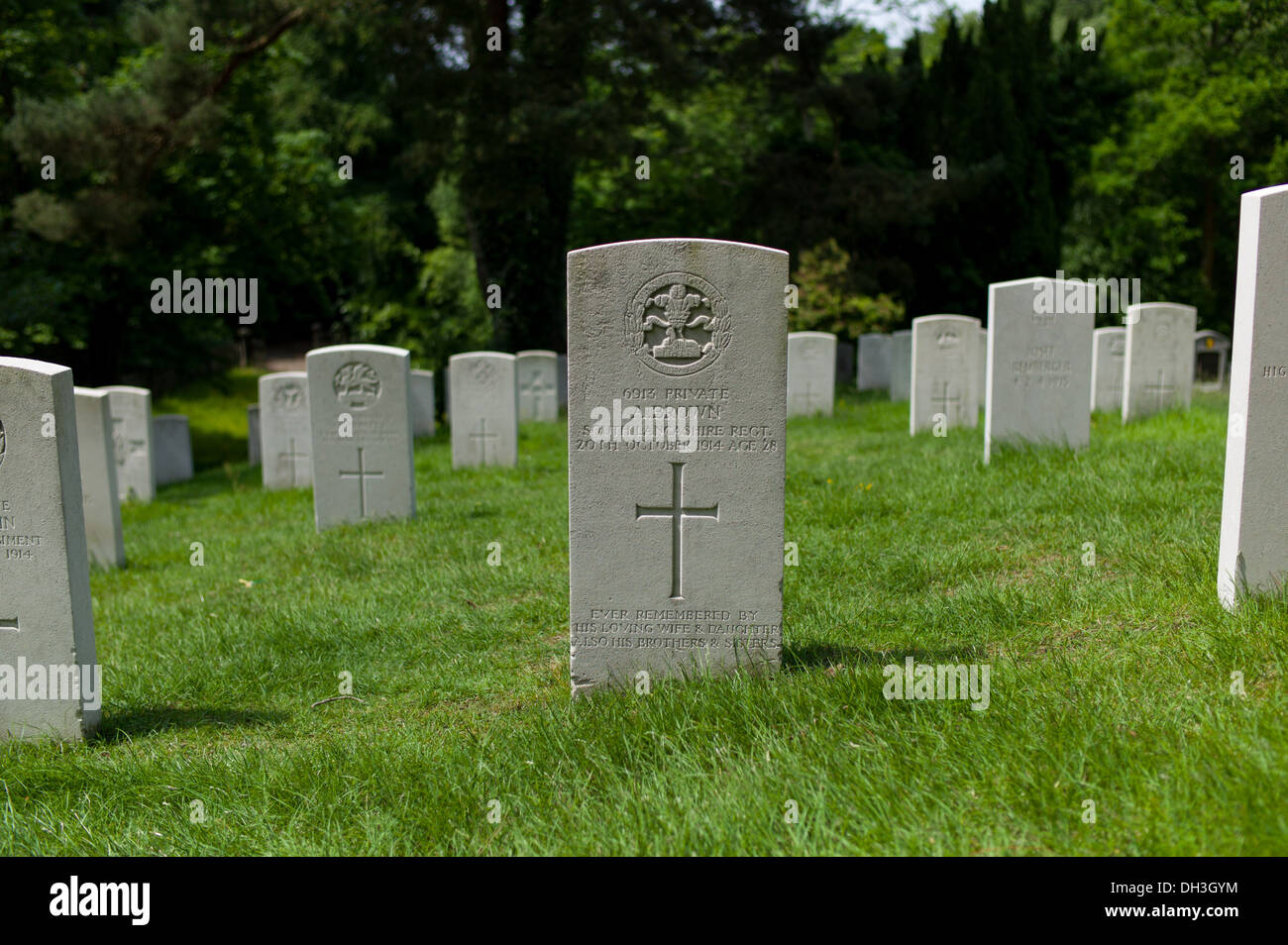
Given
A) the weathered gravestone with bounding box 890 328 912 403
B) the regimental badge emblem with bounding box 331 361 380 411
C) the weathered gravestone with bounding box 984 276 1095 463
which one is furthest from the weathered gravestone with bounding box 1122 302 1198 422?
the regimental badge emblem with bounding box 331 361 380 411

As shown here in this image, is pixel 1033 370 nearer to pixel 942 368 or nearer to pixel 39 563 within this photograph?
pixel 942 368

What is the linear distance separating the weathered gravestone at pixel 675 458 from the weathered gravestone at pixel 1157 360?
8.29m

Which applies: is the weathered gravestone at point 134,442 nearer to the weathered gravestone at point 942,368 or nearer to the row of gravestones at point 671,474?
the row of gravestones at point 671,474

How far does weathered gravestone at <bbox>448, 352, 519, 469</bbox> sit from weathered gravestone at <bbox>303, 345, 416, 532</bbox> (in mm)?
3144

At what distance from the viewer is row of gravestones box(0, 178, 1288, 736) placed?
170 inches

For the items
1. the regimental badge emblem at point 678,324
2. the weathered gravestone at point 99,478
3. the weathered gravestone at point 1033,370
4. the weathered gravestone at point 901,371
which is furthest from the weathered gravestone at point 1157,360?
the weathered gravestone at point 99,478

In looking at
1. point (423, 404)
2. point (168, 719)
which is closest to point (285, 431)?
point (423, 404)

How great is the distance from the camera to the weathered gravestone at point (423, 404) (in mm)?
15938

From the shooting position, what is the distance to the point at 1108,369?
42.3 ft

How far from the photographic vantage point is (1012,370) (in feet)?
28.9

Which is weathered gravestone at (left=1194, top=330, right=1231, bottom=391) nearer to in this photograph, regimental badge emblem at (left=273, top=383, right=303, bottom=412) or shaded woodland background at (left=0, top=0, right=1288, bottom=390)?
shaded woodland background at (left=0, top=0, right=1288, bottom=390)

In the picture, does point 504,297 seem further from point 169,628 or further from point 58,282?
point 169,628

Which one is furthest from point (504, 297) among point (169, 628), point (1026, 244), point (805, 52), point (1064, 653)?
point (1064, 653)
